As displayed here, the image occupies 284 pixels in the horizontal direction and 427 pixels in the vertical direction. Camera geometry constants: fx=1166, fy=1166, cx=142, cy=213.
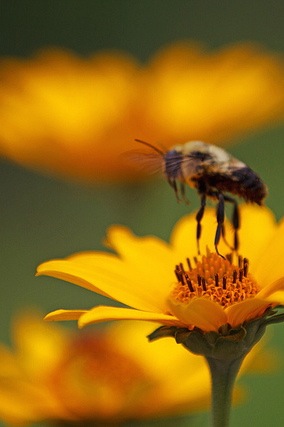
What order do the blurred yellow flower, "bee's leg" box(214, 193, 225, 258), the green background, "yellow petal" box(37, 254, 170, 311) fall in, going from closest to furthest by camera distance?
"yellow petal" box(37, 254, 170, 311) → "bee's leg" box(214, 193, 225, 258) → the blurred yellow flower → the green background

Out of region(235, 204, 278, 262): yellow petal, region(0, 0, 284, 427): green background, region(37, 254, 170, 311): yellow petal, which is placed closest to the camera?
region(37, 254, 170, 311): yellow petal

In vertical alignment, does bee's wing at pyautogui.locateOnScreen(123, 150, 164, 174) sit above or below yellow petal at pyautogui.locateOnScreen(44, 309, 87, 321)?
above

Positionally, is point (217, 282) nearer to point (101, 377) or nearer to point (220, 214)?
point (220, 214)

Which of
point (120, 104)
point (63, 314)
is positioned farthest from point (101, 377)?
point (120, 104)

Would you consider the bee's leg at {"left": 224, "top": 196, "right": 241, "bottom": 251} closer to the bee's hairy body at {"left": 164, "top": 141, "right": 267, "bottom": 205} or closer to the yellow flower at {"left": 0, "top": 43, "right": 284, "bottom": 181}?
the bee's hairy body at {"left": 164, "top": 141, "right": 267, "bottom": 205}

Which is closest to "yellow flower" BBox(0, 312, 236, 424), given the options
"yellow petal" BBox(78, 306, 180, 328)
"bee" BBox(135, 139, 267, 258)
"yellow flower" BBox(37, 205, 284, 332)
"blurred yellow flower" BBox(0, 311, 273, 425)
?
"blurred yellow flower" BBox(0, 311, 273, 425)

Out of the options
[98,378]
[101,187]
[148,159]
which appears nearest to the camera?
[148,159]

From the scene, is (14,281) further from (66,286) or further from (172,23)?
(172,23)

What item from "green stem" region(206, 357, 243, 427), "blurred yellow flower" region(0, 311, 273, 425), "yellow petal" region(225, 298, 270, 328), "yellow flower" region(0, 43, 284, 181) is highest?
"yellow flower" region(0, 43, 284, 181)
